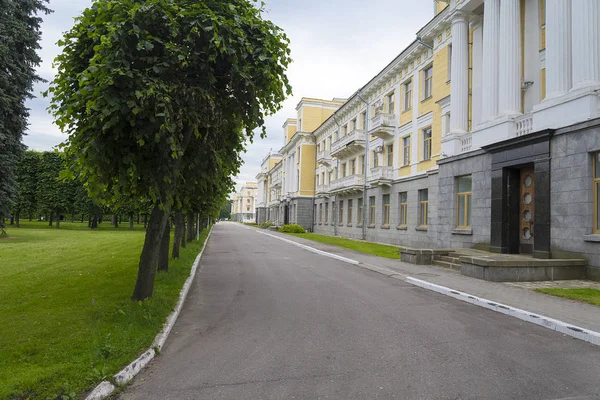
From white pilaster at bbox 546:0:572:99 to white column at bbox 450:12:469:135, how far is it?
5322mm

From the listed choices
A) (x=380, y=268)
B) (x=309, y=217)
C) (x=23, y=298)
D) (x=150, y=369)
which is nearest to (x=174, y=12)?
(x=150, y=369)

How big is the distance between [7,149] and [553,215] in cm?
2775

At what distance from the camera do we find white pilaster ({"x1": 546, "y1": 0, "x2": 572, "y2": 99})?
11766 mm

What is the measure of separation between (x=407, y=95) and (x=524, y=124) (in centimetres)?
1327

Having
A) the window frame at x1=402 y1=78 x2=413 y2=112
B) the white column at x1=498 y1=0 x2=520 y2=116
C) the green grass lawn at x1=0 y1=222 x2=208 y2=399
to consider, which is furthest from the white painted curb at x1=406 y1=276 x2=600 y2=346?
the window frame at x1=402 y1=78 x2=413 y2=112

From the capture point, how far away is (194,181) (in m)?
7.96

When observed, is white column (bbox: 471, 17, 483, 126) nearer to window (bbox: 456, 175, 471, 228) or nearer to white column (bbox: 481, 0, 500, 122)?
white column (bbox: 481, 0, 500, 122)

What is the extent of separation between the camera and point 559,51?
11875 millimetres

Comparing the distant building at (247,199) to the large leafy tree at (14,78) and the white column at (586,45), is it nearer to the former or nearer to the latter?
the large leafy tree at (14,78)

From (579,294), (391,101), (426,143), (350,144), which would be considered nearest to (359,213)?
→ (350,144)

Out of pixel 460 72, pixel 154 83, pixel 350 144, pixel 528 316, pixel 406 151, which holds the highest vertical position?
pixel 460 72

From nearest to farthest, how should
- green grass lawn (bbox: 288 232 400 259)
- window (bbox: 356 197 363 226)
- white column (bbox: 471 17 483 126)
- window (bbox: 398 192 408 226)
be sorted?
white column (bbox: 471 17 483 126) < green grass lawn (bbox: 288 232 400 259) < window (bbox: 398 192 408 226) < window (bbox: 356 197 363 226)

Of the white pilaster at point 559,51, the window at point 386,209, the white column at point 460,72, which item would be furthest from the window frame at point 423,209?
the white pilaster at point 559,51

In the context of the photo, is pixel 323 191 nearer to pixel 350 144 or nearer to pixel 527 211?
pixel 350 144
